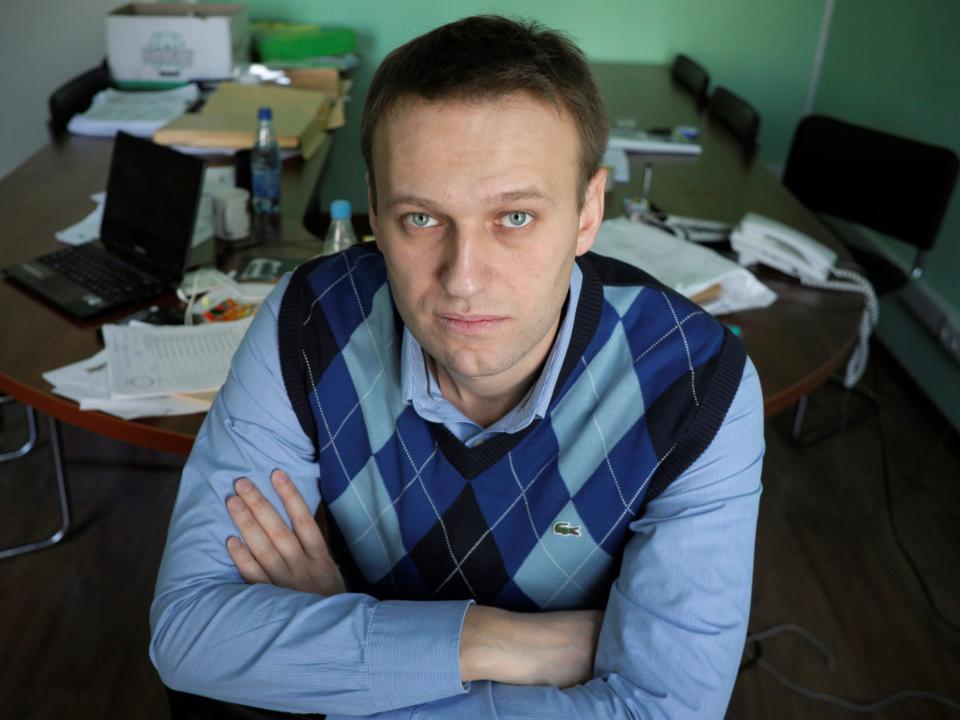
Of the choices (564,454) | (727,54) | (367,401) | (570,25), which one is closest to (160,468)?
(367,401)

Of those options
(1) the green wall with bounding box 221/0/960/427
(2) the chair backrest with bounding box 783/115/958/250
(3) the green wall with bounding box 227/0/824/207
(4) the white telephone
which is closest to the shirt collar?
(4) the white telephone

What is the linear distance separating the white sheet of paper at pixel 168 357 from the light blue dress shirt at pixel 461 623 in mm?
485

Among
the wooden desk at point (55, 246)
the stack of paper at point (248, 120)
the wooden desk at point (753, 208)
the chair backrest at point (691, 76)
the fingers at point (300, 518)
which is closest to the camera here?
the fingers at point (300, 518)

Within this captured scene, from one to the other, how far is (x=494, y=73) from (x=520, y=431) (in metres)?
0.42

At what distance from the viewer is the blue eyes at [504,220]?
1045 mm

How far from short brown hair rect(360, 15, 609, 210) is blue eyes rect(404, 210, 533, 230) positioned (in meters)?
0.09

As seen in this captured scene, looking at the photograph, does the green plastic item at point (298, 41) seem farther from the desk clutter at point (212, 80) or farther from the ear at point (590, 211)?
the ear at point (590, 211)

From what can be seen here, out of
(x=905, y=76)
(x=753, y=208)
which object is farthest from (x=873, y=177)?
(x=905, y=76)

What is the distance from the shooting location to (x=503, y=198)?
40.0 inches

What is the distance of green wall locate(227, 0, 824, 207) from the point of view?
13.5 feet

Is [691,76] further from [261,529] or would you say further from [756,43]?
[261,529]

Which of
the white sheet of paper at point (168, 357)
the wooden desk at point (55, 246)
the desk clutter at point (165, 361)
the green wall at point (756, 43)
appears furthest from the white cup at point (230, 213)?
the green wall at point (756, 43)

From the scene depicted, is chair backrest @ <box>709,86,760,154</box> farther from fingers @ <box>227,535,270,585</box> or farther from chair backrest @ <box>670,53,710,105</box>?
fingers @ <box>227,535,270,585</box>

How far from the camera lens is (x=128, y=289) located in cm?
191
